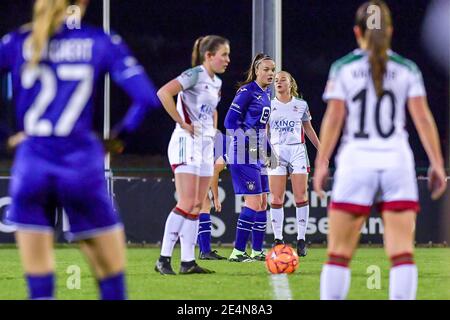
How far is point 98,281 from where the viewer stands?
605cm

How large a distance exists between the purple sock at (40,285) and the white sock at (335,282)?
5.15 ft

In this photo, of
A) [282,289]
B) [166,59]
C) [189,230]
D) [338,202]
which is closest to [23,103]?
[338,202]

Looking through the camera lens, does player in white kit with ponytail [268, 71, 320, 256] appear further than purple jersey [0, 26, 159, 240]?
Yes

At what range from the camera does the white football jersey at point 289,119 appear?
13.5 m

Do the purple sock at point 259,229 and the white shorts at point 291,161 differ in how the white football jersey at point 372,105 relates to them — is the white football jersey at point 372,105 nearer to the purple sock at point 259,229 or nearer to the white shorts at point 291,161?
the purple sock at point 259,229

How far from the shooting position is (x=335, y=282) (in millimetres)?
6770

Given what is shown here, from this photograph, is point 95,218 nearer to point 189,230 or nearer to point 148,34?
point 189,230

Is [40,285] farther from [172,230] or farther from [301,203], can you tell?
[301,203]

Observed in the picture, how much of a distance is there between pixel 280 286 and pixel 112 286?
396 centimetres

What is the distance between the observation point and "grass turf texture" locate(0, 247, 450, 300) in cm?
915

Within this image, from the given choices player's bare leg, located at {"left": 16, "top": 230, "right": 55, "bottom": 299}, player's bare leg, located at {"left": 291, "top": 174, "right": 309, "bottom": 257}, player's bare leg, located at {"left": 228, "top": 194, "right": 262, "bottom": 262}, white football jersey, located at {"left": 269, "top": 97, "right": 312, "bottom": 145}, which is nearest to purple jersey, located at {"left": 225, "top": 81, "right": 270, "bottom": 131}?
player's bare leg, located at {"left": 228, "top": 194, "right": 262, "bottom": 262}

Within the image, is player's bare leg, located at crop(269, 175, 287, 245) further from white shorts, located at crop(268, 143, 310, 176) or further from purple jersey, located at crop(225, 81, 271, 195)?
purple jersey, located at crop(225, 81, 271, 195)

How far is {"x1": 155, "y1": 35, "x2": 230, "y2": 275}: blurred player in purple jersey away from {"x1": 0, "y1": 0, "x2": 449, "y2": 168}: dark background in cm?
971

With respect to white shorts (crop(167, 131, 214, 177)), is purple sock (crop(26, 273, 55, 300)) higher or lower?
lower
